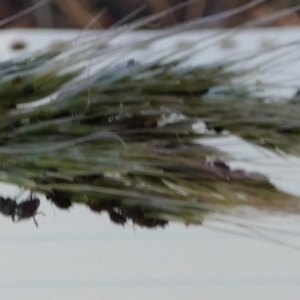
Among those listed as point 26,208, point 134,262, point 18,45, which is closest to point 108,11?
point 18,45

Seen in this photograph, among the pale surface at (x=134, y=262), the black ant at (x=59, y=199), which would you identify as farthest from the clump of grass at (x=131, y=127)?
the pale surface at (x=134, y=262)

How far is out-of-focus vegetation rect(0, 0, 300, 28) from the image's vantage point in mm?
888

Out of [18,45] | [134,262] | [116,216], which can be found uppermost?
[18,45]

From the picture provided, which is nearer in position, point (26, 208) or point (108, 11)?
point (26, 208)

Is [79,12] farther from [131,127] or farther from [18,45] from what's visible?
[131,127]

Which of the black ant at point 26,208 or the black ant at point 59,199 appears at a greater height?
the black ant at point 59,199

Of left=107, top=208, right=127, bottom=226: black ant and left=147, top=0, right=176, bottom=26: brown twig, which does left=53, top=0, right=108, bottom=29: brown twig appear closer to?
left=147, top=0, right=176, bottom=26: brown twig

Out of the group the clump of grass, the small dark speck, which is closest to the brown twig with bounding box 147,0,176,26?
the small dark speck

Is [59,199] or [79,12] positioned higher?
[79,12]

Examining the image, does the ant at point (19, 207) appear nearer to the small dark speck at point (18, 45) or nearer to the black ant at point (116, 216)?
the black ant at point (116, 216)

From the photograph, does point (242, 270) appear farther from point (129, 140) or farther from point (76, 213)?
point (129, 140)

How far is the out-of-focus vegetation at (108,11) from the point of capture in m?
0.89

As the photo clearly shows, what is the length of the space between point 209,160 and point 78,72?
0.12m

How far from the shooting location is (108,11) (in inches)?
36.3
